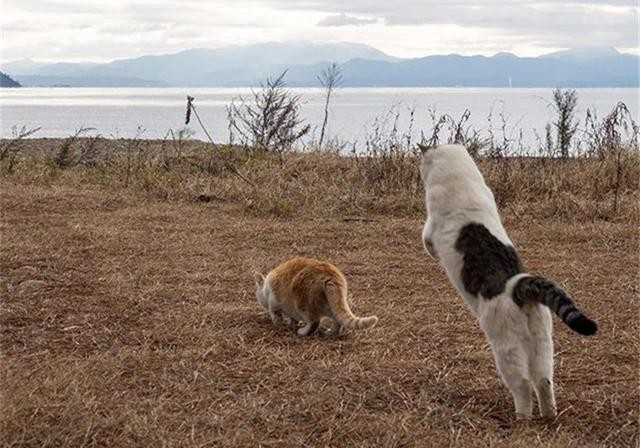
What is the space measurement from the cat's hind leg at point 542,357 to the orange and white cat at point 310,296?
4.57 feet

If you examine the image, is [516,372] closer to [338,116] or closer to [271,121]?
[271,121]

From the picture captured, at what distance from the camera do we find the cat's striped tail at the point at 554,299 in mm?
3471

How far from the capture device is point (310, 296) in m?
5.37

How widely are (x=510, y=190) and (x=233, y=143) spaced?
5.45m

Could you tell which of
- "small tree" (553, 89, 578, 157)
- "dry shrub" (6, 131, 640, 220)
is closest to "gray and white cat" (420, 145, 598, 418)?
"dry shrub" (6, 131, 640, 220)

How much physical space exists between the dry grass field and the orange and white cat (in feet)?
0.42

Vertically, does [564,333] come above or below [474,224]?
below

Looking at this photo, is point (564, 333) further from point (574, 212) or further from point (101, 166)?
point (101, 166)

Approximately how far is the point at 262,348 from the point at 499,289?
65.4 inches

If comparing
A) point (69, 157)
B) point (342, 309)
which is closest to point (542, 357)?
point (342, 309)

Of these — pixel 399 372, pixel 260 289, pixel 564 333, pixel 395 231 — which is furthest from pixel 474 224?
pixel 395 231

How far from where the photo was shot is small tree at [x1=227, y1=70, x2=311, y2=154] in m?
14.9

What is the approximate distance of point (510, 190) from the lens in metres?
10.9

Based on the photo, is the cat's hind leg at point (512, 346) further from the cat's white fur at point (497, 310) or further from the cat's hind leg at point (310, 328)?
the cat's hind leg at point (310, 328)
